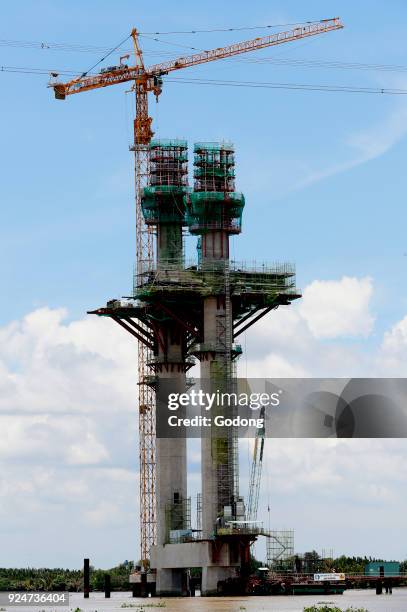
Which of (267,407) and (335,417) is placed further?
(267,407)

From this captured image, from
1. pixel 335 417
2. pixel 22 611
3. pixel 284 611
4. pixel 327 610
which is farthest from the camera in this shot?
pixel 335 417

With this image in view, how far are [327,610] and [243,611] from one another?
1657cm

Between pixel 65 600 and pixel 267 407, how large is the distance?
2988 cm

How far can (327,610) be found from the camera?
143 m

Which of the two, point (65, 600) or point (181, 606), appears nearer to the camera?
point (181, 606)

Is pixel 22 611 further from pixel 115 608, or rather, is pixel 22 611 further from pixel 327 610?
pixel 327 610

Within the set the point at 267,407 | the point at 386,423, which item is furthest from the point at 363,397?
the point at 267,407

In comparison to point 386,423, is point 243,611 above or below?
below

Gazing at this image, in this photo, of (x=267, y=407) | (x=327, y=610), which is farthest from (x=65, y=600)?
(x=327, y=610)

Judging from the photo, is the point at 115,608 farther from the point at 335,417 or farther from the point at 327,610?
the point at 327,610

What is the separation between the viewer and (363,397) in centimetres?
18262

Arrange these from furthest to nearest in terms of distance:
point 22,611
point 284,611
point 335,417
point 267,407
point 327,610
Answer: point 267,407
point 335,417
point 22,611
point 284,611
point 327,610

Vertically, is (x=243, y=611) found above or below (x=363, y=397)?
below

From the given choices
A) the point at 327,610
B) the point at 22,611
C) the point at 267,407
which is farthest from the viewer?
the point at 267,407
